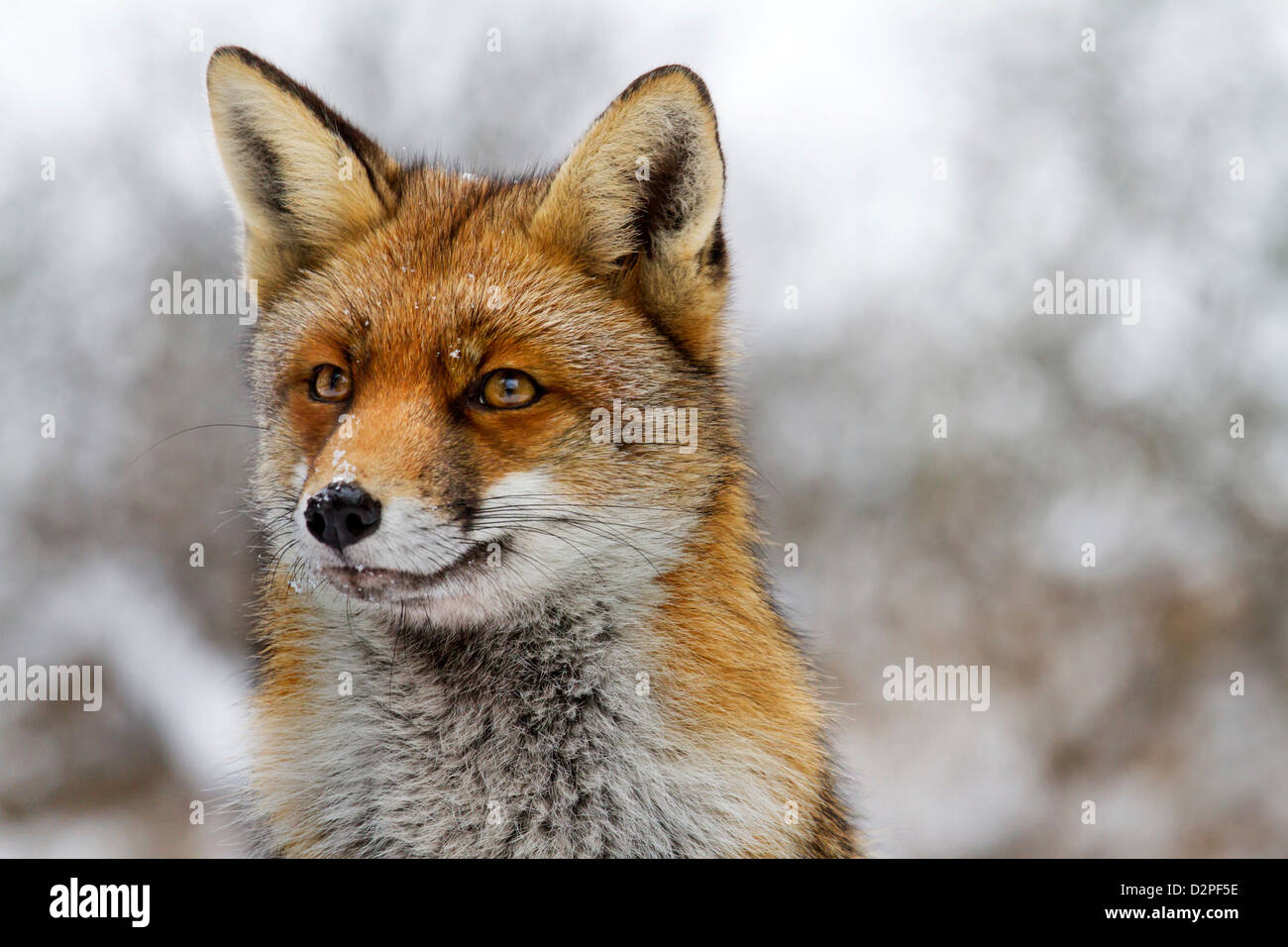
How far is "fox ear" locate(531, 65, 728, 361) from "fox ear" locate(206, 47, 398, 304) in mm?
582

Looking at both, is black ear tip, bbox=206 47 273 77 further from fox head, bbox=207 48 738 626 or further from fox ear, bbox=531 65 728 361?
fox ear, bbox=531 65 728 361

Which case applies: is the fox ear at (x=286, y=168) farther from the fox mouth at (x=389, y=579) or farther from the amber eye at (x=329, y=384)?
the fox mouth at (x=389, y=579)

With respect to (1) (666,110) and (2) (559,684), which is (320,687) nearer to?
(2) (559,684)

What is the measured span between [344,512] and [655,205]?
1.25 meters

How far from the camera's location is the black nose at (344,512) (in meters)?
2.29

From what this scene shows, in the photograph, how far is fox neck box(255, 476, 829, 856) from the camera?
2.58 meters

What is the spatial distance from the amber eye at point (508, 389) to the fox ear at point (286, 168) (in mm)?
768

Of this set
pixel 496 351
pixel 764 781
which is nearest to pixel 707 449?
pixel 496 351

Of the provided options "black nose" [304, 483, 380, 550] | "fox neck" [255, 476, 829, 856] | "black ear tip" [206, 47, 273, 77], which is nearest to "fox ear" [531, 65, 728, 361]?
"fox neck" [255, 476, 829, 856]

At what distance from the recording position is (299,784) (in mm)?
2729

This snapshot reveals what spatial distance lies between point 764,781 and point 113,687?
4.14 m

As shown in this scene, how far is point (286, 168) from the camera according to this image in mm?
3004

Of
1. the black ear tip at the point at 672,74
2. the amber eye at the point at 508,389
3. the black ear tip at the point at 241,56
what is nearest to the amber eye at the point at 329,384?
the amber eye at the point at 508,389

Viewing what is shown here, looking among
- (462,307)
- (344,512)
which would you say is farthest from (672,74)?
(344,512)
